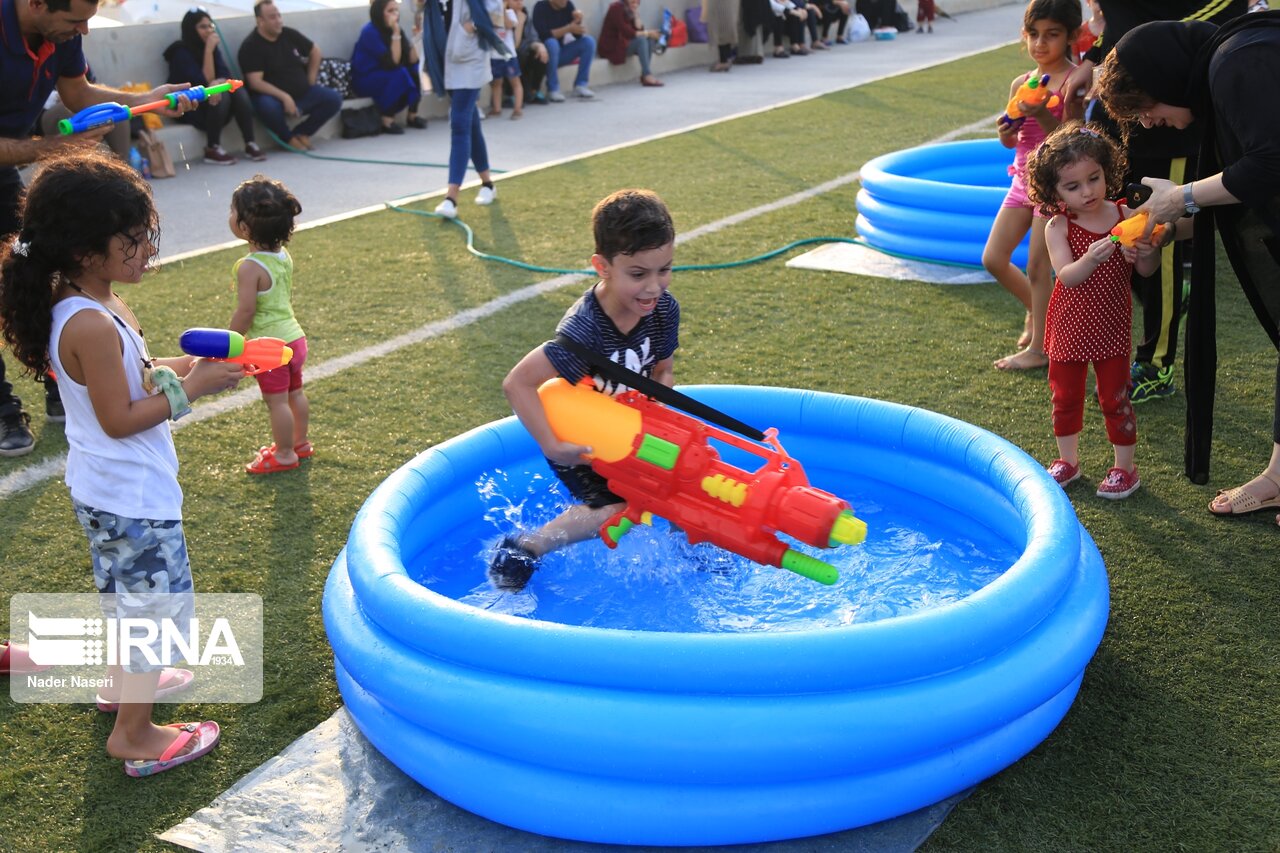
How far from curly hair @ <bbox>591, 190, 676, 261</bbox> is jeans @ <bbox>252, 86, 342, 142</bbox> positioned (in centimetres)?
1031

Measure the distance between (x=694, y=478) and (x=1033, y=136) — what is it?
342 cm

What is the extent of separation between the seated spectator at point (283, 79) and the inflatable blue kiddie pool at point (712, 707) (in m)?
10.8

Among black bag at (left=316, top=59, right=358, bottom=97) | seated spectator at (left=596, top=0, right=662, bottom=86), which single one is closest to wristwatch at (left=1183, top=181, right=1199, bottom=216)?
black bag at (left=316, top=59, right=358, bottom=97)

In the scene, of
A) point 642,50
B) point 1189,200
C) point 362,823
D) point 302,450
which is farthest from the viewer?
point 642,50

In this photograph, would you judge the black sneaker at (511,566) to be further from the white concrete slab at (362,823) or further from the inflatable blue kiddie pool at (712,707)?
the white concrete slab at (362,823)

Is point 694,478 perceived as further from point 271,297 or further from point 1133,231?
point 271,297

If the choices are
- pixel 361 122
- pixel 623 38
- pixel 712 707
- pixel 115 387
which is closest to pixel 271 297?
pixel 115 387

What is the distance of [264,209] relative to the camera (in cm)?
473

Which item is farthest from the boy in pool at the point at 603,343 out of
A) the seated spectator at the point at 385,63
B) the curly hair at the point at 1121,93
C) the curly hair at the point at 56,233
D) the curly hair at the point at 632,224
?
the seated spectator at the point at 385,63

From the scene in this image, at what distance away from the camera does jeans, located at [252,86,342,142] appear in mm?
12750

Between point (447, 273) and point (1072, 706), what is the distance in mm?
5476

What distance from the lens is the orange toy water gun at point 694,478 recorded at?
3.38 meters

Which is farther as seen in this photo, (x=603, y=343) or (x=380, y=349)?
(x=380, y=349)

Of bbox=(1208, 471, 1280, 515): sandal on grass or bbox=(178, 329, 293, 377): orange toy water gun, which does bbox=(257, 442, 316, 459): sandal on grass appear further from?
bbox=(1208, 471, 1280, 515): sandal on grass
